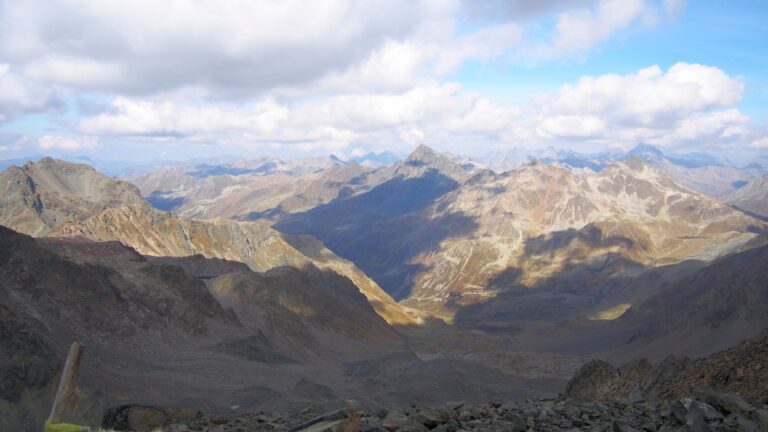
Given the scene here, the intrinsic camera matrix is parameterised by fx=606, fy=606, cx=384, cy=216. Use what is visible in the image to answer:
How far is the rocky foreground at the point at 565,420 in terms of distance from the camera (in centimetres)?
1549

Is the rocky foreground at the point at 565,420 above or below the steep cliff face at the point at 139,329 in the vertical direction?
above

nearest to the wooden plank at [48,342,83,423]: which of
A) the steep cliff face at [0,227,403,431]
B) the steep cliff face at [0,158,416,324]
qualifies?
the steep cliff face at [0,227,403,431]

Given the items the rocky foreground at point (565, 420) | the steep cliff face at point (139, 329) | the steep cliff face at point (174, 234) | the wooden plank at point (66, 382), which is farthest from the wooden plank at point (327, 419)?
the steep cliff face at point (174, 234)

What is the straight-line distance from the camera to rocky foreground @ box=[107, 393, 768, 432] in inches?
610

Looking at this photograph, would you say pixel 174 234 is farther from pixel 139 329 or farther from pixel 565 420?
pixel 565 420

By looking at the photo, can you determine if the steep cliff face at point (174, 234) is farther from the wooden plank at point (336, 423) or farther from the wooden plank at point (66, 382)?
the wooden plank at point (336, 423)

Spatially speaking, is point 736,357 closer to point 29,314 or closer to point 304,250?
point 29,314

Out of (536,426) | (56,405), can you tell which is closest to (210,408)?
(56,405)

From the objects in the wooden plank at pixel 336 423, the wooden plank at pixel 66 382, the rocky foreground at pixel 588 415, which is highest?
the wooden plank at pixel 66 382

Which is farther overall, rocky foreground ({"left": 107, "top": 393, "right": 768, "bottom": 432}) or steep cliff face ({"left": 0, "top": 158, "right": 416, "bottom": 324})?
steep cliff face ({"left": 0, "top": 158, "right": 416, "bottom": 324})

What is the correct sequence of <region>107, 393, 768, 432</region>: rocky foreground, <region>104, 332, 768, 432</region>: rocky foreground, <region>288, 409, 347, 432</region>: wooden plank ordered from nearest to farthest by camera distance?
<region>107, 393, 768, 432</region>: rocky foreground
<region>104, 332, 768, 432</region>: rocky foreground
<region>288, 409, 347, 432</region>: wooden plank

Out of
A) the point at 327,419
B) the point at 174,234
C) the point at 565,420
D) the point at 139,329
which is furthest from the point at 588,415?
the point at 174,234

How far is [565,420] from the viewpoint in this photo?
17.6 meters

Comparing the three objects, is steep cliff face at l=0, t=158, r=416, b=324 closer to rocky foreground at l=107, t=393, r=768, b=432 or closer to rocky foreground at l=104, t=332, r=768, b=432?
rocky foreground at l=104, t=332, r=768, b=432
